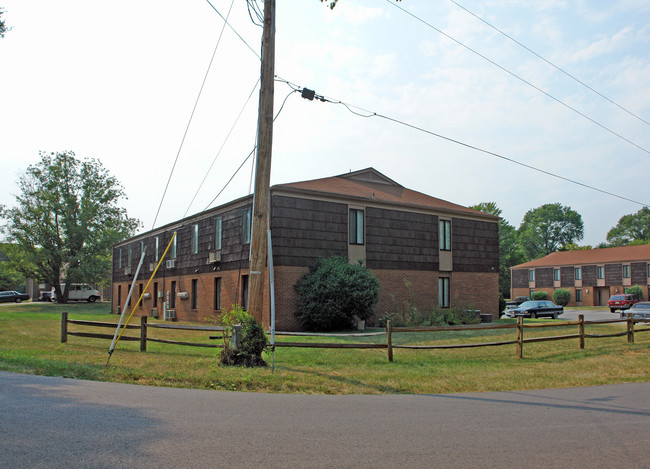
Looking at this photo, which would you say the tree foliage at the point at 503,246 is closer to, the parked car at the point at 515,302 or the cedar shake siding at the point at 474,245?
the parked car at the point at 515,302

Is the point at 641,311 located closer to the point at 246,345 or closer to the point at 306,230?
the point at 306,230

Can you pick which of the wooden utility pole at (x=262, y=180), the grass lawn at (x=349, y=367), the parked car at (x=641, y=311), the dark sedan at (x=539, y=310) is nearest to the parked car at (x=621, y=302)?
the dark sedan at (x=539, y=310)

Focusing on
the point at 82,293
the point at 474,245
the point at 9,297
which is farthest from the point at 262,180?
the point at 9,297

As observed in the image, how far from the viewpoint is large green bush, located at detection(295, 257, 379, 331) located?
76.4ft

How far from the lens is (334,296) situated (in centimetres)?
2331

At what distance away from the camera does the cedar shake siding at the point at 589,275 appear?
6344 cm

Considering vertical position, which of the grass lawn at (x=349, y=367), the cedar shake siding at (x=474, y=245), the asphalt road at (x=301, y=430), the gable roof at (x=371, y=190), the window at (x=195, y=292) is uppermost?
the gable roof at (x=371, y=190)

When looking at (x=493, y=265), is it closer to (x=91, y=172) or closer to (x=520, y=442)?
(x=520, y=442)

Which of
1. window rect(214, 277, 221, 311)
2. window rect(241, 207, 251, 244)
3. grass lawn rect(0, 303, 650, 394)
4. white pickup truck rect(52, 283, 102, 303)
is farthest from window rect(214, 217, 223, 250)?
white pickup truck rect(52, 283, 102, 303)

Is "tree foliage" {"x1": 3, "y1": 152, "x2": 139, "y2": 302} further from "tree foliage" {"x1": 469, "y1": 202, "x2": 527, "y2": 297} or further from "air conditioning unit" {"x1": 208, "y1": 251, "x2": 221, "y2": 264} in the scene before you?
"tree foliage" {"x1": 469, "y1": 202, "x2": 527, "y2": 297}

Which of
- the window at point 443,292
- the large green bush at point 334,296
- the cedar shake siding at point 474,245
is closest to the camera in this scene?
the large green bush at point 334,296

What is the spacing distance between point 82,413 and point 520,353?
11919mm

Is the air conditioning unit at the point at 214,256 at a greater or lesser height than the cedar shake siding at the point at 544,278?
greater

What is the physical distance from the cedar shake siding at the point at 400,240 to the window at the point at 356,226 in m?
0.37
